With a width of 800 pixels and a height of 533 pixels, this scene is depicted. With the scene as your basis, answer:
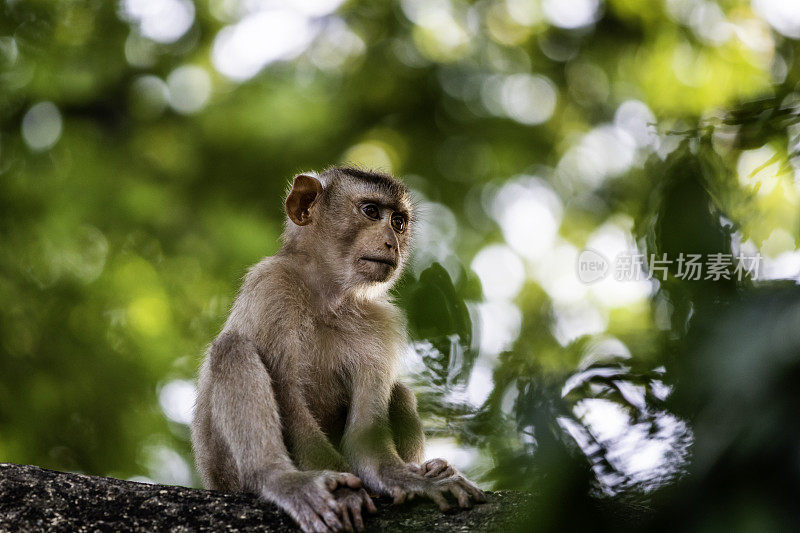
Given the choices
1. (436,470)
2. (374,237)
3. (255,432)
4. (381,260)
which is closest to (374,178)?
(374,237)

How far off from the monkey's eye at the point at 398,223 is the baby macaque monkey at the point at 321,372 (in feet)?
0.05

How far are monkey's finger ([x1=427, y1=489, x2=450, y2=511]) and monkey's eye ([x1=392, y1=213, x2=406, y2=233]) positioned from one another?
3017mm

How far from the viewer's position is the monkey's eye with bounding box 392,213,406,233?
24.2ft

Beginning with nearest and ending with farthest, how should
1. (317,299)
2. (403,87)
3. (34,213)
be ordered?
(317,299)
(403,87)
(34,213)

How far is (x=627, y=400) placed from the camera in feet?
4.01

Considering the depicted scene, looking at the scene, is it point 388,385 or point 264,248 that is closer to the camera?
point 388,385

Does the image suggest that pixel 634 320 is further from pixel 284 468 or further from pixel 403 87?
pixel 403 87

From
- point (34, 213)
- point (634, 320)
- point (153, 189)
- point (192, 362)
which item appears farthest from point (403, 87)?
point (634, 320)

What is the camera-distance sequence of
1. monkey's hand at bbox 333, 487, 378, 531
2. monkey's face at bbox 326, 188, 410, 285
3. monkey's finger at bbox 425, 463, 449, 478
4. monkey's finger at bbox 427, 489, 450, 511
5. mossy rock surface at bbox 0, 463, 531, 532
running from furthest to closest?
monkey's face at bbox 326, 188, 410, 285
monkey's finger at bbox 425, 463, 449, 478
monkey's hand at bbox 333, 487, 378, 531
monkey's finger at bbox 427, 489, 450, 511
mossy rock surface at bbox 0, 463, 531, 532

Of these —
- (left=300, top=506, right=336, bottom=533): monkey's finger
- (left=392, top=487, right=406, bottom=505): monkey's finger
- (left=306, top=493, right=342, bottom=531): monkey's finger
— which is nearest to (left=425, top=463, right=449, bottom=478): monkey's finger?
(left=392, top=487, right=406, bottom=505): monkey's finger

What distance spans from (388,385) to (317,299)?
936 millimetres

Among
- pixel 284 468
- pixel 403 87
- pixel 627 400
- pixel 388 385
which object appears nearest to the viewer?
pixel 627 400

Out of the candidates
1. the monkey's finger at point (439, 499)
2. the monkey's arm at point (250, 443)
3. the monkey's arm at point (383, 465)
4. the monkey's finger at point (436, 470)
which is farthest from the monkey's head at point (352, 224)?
the monkey's finger at point (439, 499)

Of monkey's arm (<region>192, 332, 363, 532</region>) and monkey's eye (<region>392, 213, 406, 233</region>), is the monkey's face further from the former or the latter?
monkey's arm (<region>192, 332, 363, 532</region>)
